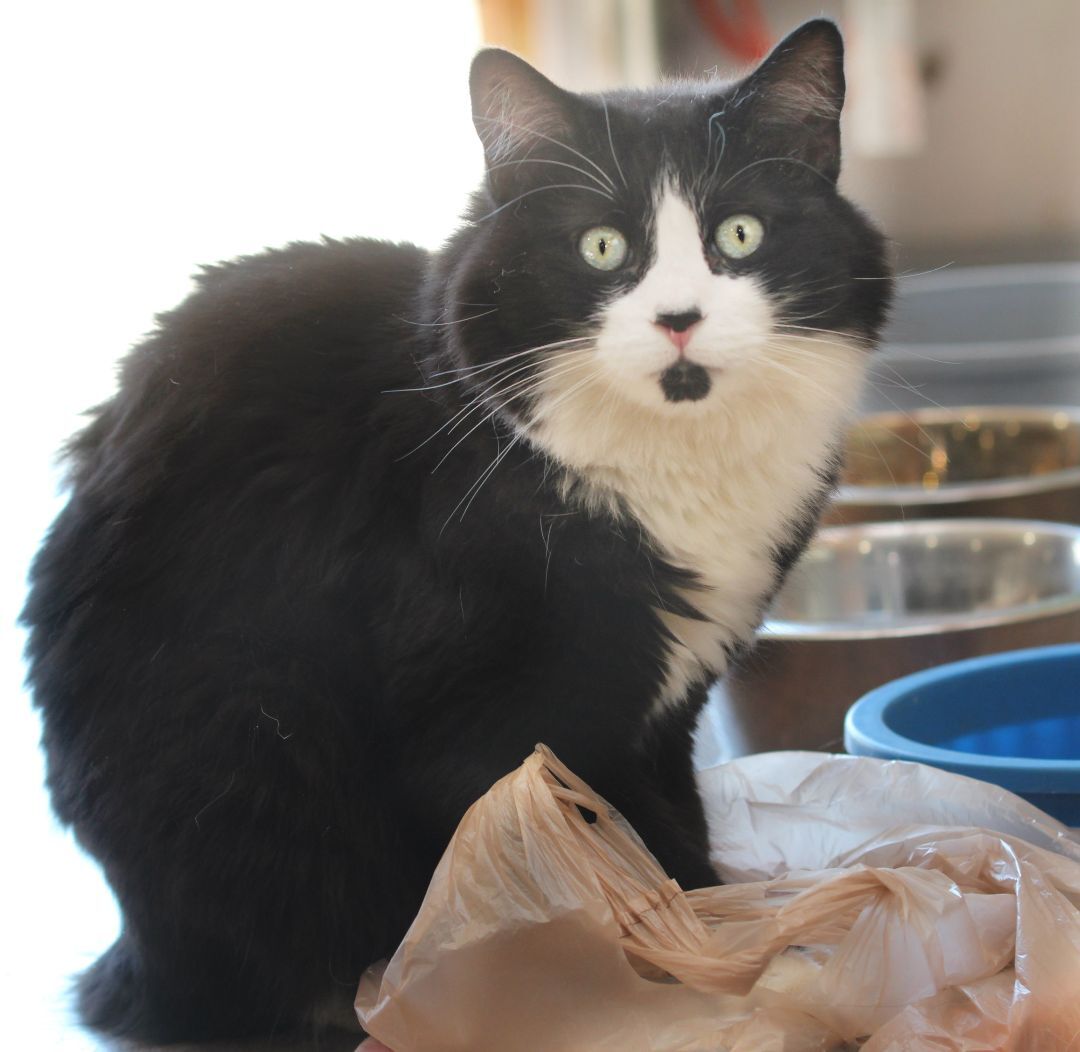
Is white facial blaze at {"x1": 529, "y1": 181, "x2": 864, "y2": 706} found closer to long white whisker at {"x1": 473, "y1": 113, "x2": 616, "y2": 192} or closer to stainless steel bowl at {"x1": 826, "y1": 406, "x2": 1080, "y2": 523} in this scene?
long white whisker at {"x1": 473, "y1": 113, "x2": 616, "y2": 192}

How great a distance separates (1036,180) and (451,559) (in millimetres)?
3453

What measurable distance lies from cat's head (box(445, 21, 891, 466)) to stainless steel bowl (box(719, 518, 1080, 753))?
28cm

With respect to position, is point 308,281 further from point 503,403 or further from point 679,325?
point 679,325

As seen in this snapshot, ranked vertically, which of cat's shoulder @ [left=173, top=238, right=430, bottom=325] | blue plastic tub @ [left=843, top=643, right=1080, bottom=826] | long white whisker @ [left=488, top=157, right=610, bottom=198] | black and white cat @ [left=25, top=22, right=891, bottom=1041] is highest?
long white whisker @ [left=488, top=157, right=610, bottom=198]

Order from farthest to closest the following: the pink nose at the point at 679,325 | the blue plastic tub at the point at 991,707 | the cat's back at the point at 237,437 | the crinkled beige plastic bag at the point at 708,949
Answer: the blue plastic tub at the point at 991,707, the cat's back at the point at 237,437, the pink nose at the point at 679,325, the crinkled beige plastic bag at the point at 708,949

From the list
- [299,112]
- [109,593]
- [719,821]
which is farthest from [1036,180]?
[109,593]

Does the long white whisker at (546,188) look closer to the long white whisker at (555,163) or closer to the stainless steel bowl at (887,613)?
the long white whisker at (555,163)

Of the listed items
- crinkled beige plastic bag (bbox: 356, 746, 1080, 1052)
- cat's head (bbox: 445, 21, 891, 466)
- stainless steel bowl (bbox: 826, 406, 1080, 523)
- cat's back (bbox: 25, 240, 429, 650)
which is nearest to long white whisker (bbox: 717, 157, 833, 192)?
Answer: cat's head (bbox: 445, 21, 891, 466)

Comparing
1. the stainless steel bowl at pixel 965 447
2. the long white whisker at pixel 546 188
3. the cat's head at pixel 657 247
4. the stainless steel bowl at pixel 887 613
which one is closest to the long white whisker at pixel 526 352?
the cat's head at pixel 657 247

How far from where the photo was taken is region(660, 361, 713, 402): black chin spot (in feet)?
2.90

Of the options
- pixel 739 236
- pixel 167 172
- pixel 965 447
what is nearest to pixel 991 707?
pixel 739 236

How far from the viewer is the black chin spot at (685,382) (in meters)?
0.88

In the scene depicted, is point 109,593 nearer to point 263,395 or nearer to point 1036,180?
point 263,395

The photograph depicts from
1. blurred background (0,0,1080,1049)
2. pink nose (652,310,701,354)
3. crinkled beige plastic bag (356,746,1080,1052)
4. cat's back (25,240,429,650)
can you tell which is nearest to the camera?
crinkled beige plastic bag (356,746,1080,1052)
